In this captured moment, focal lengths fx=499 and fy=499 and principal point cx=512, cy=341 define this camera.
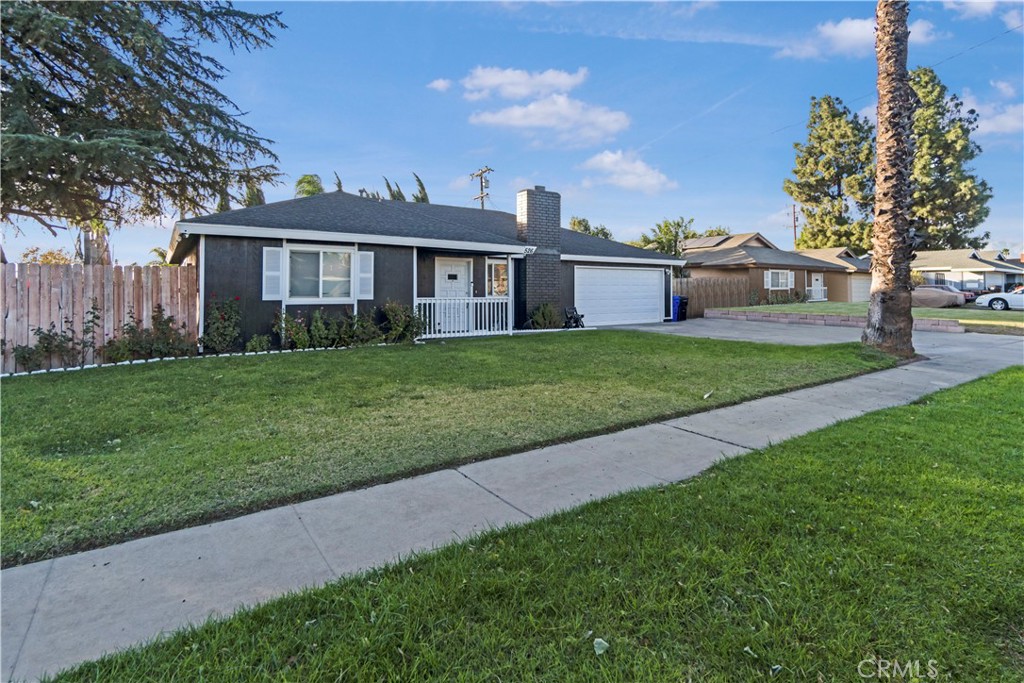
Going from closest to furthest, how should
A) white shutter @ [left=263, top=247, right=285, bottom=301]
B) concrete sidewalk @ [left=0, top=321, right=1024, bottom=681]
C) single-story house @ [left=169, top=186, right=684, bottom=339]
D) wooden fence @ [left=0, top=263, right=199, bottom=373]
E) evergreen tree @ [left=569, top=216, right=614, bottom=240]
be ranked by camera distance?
concrete sidewalk @ [left=0, top=321, right=1024, bottom=681]
wooden fence @ [left=0, top=263, right=199, bottom=373]
single-story house @ [left=169, top=186, right=684, bottom=339]
white shutter @ [left=263, top=247, right=285, bottom=301]
evergreen tree @ [left=569, top=216, right=614, bottom=240]

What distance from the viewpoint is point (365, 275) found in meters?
11.9

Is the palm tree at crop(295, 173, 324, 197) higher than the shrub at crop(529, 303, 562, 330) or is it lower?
higher

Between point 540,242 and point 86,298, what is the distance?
11059 mm

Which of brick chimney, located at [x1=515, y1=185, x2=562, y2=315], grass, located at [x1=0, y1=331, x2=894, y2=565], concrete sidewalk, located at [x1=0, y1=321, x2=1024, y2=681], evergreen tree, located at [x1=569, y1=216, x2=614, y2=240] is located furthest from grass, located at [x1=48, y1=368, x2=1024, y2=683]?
evergreen tree, located at [x1=569, y1=216, x2=614, y2=240]

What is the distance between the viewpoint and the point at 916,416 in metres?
5.39

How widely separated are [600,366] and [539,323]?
681 cm

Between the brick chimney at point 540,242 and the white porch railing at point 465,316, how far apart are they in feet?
4.60

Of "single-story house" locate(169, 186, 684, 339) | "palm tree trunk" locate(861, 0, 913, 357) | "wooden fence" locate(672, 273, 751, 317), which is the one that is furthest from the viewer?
"wooden fence" locate(672, 273, 751, 317)

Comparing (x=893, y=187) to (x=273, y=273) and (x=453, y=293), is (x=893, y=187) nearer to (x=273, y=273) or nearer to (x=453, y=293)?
(x=453, y=293)

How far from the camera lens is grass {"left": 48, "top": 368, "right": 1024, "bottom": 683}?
1861 mm

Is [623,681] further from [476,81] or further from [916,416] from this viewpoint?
[476,81]

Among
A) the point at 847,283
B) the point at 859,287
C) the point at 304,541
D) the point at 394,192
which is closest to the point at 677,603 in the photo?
the point at 304,541

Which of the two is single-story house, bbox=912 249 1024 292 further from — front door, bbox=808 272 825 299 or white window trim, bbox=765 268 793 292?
white window trim, bbox=765 268 793 292

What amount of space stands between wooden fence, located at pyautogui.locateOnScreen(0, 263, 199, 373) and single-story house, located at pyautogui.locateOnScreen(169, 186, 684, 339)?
411 millimetres
